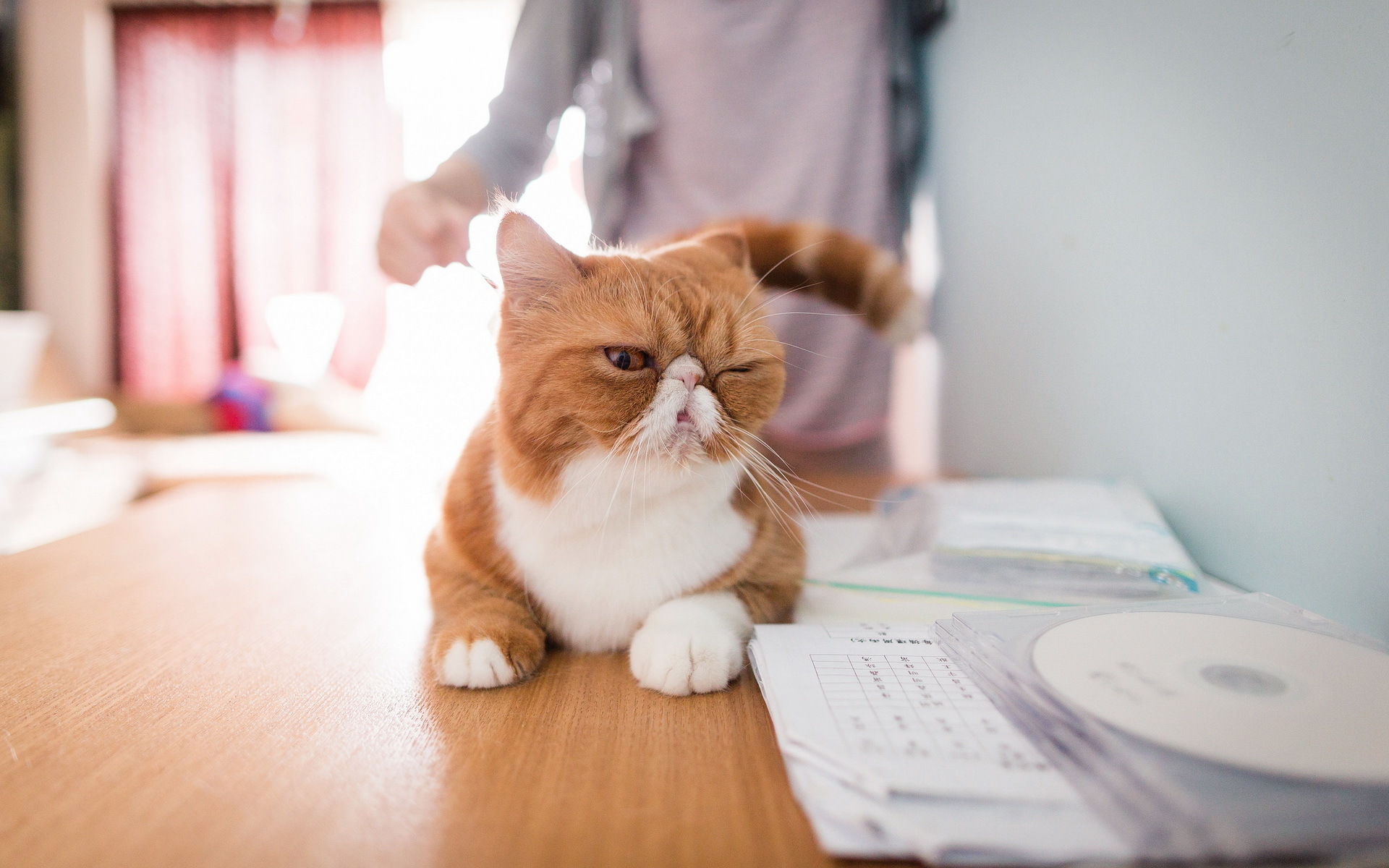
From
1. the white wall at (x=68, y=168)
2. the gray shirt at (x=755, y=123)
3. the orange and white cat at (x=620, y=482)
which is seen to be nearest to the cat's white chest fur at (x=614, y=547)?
the orange and white cat at (x=620, y=482)

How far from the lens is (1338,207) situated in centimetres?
75

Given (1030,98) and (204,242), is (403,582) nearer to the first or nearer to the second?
(1030,98)

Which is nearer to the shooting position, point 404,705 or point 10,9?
point 404,705

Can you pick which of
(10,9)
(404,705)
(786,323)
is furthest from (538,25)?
(10,9)

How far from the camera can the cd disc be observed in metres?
0.47

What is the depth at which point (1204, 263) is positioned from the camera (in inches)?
38.1

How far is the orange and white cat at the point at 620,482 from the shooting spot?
0.76 m

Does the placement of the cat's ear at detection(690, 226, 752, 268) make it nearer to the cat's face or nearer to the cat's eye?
the cat's face

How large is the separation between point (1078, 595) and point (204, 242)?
18.7ft

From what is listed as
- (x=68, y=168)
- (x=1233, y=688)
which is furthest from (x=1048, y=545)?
(x=68, y=168)

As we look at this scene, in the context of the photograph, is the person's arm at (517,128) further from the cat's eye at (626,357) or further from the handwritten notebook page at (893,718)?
the handwritten notebook page at (893,718)

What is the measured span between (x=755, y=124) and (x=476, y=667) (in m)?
1.46

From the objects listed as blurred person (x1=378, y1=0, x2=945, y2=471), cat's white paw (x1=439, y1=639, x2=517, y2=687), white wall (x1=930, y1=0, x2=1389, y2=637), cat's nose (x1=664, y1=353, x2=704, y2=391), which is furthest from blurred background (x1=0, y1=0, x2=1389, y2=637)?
cat's white paw (x1=439, y1=639, x2=517, y2=687)

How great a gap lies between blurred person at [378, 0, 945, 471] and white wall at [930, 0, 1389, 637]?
0.22 m
